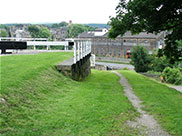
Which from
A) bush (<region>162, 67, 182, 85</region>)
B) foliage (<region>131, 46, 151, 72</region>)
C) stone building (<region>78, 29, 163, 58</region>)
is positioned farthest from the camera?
stone building (<region>78, 29, 163, 58</region>)

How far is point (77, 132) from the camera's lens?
535 centimetres

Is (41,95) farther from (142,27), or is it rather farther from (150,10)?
(142,27)

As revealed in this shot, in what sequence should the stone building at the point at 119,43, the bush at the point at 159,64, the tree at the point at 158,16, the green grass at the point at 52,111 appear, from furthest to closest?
the stone building at the point at 119,43
the bush at the point at 159,64
the tree at the point at 158,16
the green grass at the point at 52,111

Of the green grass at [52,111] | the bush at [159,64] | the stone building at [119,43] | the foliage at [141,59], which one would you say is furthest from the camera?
the stone building at [119,43]

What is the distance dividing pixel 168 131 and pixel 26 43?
1547 cm

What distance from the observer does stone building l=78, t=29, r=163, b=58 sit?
83312mm

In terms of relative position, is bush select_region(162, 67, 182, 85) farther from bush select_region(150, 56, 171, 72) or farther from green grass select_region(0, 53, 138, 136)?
green grass select_region(0, 53, 138, 136)

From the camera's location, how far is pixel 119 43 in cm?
9244

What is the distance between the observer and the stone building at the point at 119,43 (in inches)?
3280

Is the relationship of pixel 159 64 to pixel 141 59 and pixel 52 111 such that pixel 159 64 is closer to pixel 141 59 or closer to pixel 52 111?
pixel 141 59

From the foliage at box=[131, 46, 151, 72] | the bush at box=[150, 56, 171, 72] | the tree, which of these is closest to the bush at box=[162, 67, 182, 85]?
the bush at box=[150, 56, 171, 72]

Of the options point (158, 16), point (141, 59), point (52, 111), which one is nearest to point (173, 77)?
point (141, 59)

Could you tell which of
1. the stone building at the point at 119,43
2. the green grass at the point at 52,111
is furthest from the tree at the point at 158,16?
Result: the stone building at the point at 119,43

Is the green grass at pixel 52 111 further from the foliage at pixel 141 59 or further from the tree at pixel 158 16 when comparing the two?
the foliage at pixel 141 59
